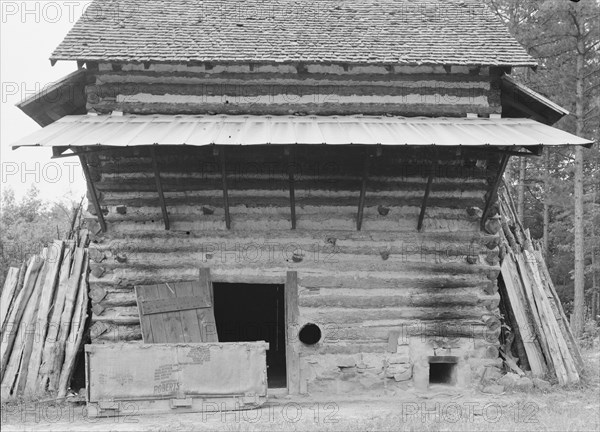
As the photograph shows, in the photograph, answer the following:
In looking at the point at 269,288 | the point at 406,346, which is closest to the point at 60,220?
the point at 269,288

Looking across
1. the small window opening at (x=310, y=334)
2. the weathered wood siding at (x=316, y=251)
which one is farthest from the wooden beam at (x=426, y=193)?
the small window opening at (x=310, y=334)

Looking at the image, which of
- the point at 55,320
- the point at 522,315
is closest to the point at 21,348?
the point at 55,320

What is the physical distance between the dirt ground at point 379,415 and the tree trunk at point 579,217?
29.4ft

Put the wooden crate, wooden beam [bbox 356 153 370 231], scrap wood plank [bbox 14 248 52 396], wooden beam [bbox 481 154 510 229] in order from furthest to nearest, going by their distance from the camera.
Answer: wooden beam [bbox 481 154 510 229], scrap wood plank [bbox 14 248 52 396], wooden beam [bbox 356 153 370 231], the wooden crate

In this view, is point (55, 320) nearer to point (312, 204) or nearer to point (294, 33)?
point (312, 204)

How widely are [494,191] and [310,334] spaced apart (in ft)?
11.9

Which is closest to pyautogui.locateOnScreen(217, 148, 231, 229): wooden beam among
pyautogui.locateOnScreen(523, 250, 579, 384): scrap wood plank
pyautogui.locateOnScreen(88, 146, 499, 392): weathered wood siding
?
pyautogui.locateOnScreen(88, 146, 499, 392): weathered wood siding

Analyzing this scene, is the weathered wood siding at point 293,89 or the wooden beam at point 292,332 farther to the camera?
the weathered wood siding at point 293,89

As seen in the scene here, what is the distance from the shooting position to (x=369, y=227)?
383 inches

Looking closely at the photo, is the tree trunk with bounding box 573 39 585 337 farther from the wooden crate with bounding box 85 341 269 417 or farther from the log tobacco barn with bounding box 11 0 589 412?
the wooden crate with bounding box 85 341 269 417

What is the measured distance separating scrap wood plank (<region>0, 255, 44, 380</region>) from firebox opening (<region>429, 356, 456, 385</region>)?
6349 millimetres

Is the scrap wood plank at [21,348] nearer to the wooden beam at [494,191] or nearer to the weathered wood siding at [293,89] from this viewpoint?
the weathered wood siding at [293,89]

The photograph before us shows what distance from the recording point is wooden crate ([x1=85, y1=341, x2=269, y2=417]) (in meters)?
8.00

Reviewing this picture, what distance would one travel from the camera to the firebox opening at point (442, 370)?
9.65 metres
